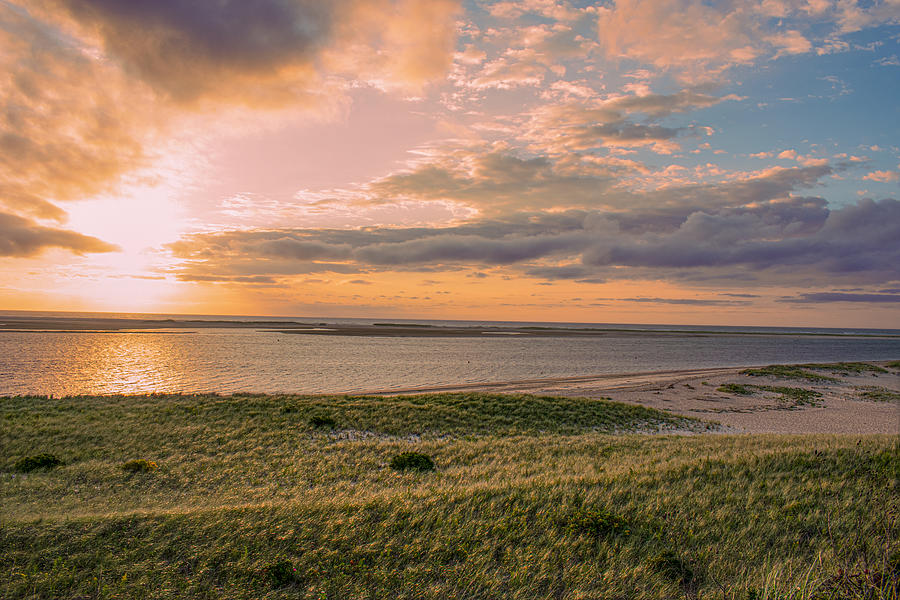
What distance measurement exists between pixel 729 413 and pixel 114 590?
3662 cm

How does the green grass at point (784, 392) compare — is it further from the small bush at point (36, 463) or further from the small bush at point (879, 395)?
the small bush at point (36, 463)

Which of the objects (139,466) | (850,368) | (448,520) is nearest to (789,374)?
(850,368)

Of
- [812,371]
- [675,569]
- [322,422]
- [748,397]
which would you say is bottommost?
[812,371]

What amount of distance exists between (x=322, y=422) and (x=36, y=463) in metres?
10.8

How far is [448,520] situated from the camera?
892 cm

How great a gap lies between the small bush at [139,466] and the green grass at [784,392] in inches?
1729

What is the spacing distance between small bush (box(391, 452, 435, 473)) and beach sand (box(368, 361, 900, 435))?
67.8 feet

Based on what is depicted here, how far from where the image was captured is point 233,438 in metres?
19.3

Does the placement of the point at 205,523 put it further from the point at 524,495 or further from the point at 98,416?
the point at 98,416

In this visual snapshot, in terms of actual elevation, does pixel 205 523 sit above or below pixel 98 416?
above

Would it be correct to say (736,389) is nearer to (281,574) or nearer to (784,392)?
(784,392)

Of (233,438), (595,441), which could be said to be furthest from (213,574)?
(595,441)

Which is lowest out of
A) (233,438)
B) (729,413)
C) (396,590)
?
(729,413)

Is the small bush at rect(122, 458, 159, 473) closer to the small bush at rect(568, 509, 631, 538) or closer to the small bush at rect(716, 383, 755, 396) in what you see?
the small bush at rect(568, 509, 631, 538)
